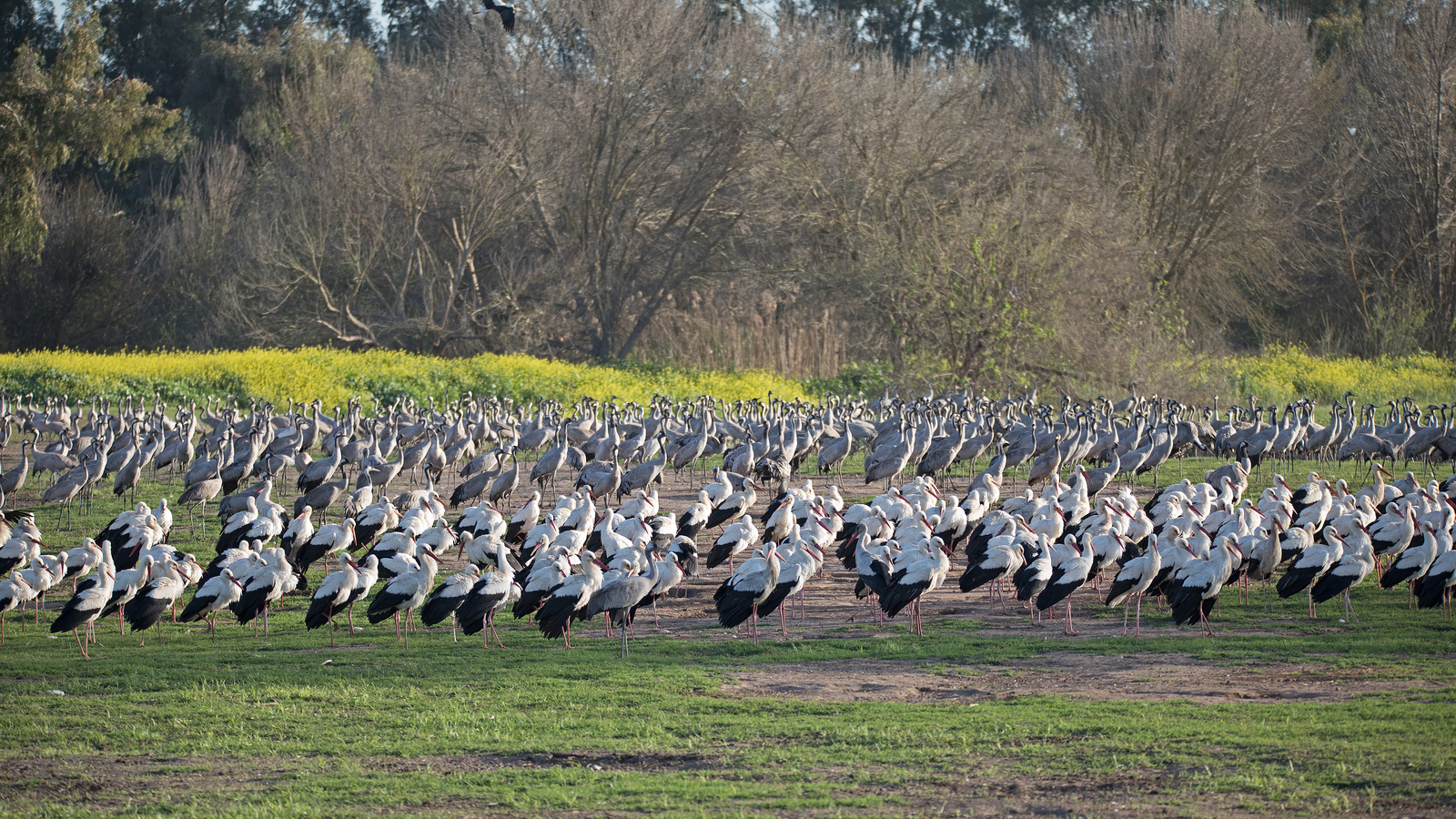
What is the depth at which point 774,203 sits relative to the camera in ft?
110

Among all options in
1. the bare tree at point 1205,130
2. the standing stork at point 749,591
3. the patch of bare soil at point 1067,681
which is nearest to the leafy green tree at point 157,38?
the bare tree at point 1205,130

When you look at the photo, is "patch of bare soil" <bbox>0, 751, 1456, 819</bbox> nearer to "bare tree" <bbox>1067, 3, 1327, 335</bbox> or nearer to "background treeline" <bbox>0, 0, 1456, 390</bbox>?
"background treeline" <bbox>0, 0, 1456, 390</bbox>

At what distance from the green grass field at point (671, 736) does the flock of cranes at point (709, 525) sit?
47 cm

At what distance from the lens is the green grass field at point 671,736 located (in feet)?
20.3

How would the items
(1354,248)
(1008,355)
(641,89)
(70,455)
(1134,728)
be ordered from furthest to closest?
1. (1354,248)
2. (641,89)
3. (1008,355)
4. (70,455)
5. (1134,728)

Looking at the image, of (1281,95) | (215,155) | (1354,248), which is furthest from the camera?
(215,155)

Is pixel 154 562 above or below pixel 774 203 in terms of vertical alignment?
below

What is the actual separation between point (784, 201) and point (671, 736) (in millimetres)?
26975

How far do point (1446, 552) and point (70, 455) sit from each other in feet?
58.6

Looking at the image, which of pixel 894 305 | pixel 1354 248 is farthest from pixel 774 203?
pixel 1354 248

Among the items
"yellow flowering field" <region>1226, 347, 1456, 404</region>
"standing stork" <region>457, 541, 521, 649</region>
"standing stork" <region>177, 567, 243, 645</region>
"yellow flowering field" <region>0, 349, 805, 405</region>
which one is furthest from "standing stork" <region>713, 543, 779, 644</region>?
"yellow flowering field" <region>1226, 347, 1456, 404</region>

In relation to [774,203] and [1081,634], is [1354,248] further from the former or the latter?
[1081,634]

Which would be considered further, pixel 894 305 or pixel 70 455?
pixel 894 305

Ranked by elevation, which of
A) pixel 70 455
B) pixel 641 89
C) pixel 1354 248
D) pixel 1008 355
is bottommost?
pixel 70 455
